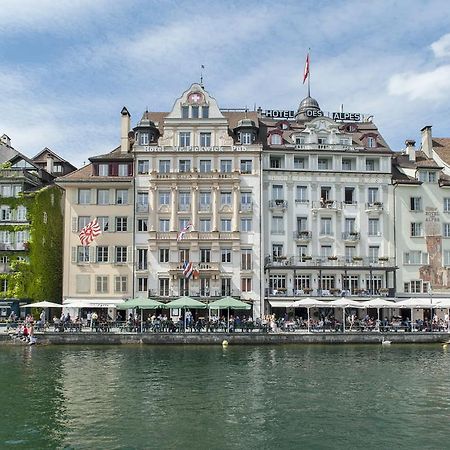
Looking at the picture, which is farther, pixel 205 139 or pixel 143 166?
pixel 205 139

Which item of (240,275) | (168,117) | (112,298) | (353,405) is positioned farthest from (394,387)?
(168,117)

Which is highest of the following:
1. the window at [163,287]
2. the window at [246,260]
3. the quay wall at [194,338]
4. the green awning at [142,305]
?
the window at [246,260]

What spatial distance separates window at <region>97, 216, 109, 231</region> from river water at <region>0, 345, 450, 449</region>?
75.3 ft

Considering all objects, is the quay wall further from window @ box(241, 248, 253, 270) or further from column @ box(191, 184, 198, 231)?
column @ box(191, 184, 198, 231)

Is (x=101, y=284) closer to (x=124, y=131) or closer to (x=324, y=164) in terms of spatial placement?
(x=124, y=131)

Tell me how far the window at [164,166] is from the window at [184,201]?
119 inches

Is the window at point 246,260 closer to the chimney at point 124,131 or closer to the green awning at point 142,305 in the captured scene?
the green awning at point 142,305

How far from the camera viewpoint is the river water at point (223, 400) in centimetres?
2391

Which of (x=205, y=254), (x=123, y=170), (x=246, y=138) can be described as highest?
(x=246, y=138)

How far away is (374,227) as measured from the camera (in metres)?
71.4

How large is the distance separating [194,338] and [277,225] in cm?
2012

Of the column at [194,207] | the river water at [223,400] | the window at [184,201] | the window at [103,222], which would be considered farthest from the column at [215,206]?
the river water at [223,400]

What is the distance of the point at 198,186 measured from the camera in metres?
69.5

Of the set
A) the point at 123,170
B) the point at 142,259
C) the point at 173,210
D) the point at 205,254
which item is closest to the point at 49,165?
the point at 123,170
